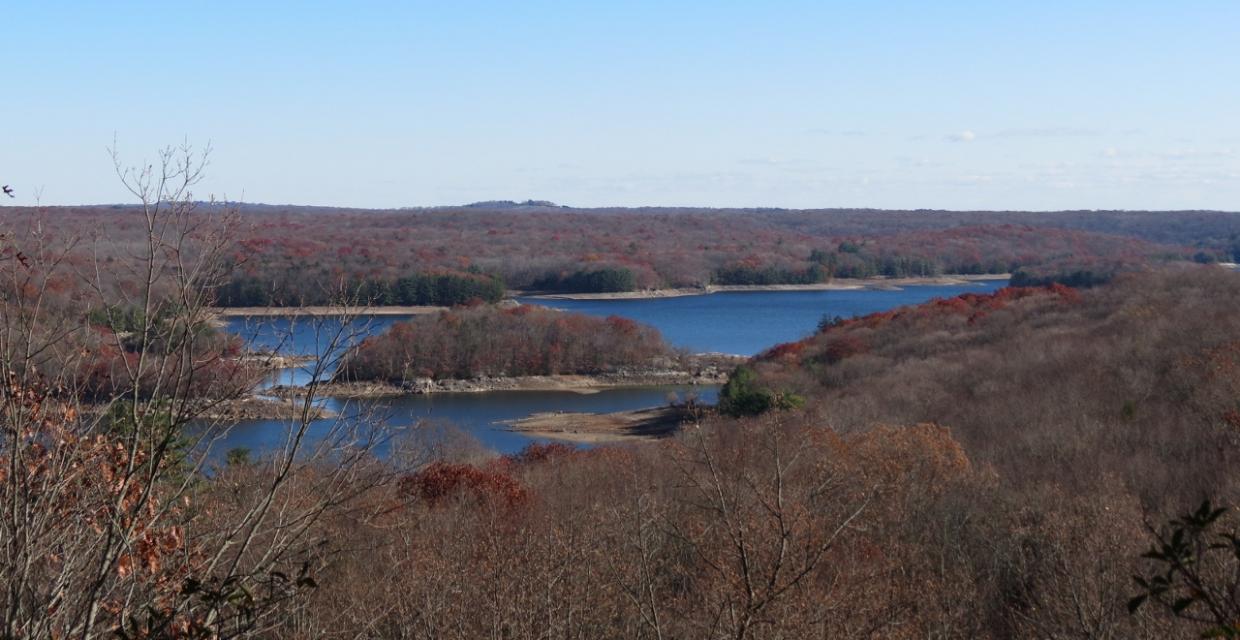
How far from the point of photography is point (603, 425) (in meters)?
34.8

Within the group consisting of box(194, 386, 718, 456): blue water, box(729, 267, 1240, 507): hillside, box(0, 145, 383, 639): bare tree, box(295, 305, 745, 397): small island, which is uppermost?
box(0, 145, 383, 639): bare tree

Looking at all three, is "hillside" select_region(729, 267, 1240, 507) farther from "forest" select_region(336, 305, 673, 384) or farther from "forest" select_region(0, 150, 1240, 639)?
"forest" select_region(336, 305, 673, 384)

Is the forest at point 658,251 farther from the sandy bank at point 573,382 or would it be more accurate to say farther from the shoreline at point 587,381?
the shoreline at point 587,381

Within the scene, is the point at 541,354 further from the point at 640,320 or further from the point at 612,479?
the point at 612,479

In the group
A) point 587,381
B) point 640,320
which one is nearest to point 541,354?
point 587,381

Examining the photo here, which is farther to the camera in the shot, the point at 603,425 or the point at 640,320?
the point at 640,320

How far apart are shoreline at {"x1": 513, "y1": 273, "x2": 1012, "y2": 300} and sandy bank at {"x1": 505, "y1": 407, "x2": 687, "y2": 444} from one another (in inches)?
1529

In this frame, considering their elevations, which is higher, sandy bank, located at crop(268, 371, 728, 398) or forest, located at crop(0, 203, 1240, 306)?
forest, located at crop(0, 203, 1240, 306)

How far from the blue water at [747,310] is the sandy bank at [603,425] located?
14610mm

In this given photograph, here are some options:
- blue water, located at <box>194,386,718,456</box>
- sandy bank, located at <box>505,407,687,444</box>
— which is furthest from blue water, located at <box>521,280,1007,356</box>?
sandy bank, located at <box>505,407,687,444</box>

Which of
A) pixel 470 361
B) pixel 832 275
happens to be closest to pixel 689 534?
pixel 470 361

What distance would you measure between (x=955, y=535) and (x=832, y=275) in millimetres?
79188

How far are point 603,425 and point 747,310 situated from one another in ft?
122

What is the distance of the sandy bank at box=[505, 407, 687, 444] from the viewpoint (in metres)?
32.5
